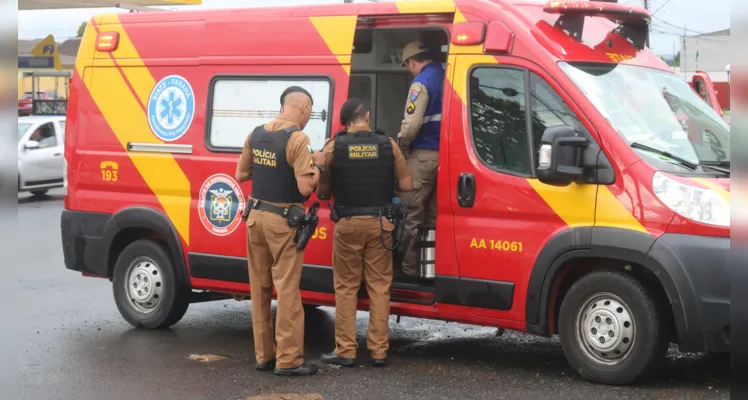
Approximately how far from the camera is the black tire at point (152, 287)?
8016mm

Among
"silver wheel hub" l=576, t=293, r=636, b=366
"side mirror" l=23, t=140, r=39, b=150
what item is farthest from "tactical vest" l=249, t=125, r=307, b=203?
"side mirror" l=23, t=140, r=39, b=150

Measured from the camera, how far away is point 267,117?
750 centimetres

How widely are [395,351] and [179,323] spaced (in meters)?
2.15

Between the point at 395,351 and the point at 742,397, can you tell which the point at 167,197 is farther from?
the point at 742,397

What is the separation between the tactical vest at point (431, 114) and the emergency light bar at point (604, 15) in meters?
1.02

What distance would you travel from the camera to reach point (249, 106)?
24.9 feet

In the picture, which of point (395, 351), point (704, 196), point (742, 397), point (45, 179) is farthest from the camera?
point (45, 179)

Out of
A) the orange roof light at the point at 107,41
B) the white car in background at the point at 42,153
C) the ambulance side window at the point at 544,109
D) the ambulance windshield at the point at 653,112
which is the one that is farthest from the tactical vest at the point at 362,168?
the white car in background at the point at 42,153

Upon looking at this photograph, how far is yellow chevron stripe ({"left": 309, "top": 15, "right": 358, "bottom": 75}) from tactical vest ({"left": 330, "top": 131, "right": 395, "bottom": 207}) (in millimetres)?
650

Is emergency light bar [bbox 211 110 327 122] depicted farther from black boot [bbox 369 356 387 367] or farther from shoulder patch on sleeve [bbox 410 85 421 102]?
black boot [bbox 369 356 387 367]

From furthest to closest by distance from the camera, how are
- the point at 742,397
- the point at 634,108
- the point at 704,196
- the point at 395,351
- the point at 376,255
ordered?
the point at 395,351, the point at 376,255, the point at 634,108, the point at 704,196, the point at 742,397

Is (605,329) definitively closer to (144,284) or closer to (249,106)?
(249,106)

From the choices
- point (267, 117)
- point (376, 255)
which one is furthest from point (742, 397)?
point (267, 117)

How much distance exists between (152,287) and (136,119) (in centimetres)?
135
